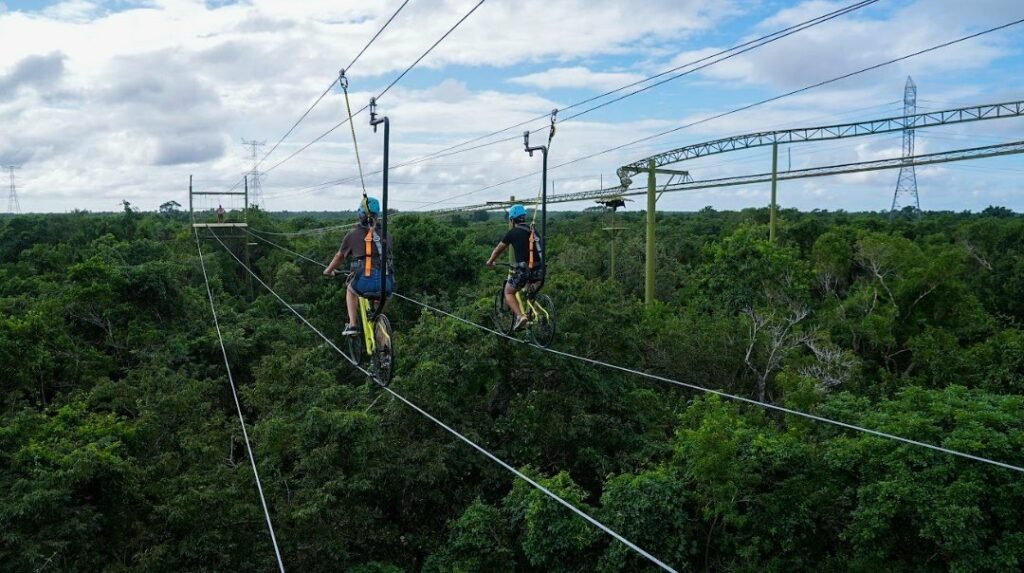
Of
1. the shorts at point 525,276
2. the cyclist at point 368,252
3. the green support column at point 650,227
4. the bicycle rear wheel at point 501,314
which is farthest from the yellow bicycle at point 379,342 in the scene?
the green support column at point 650,227

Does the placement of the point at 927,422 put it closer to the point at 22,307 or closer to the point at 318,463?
the point at 318,463

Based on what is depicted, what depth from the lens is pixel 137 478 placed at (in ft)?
45.3

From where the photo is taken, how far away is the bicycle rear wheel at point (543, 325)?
1060 centimetres

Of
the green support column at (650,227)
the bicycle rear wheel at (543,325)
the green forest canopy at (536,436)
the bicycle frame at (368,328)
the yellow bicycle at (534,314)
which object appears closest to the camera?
the bicycle frame at (368,328)

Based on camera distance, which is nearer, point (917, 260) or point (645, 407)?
point (645, 407)

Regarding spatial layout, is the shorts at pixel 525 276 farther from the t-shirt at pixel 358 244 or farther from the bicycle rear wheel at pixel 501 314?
the t-shirt at pixel 358 244

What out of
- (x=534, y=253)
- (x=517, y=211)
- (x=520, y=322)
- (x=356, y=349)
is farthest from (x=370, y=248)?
(x=520, y=322)

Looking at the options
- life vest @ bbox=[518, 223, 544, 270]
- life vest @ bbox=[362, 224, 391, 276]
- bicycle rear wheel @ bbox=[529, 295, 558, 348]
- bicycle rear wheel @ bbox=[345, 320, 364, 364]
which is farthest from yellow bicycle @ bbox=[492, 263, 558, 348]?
life vest @ bbox=[362, 224, 391, 276]

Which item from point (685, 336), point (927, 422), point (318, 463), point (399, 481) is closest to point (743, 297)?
point (685, 336)

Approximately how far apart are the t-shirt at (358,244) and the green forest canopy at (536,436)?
708 centimetres

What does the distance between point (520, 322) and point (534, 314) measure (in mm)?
341

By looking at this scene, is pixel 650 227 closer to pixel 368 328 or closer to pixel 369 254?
pixel 368 328

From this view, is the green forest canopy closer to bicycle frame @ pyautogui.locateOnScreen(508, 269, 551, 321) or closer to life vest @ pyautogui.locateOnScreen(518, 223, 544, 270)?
bicycle frame @ pyautogui.locateOnScreen(508, 269, 551, 321)

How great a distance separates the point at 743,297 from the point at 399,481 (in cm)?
1543
